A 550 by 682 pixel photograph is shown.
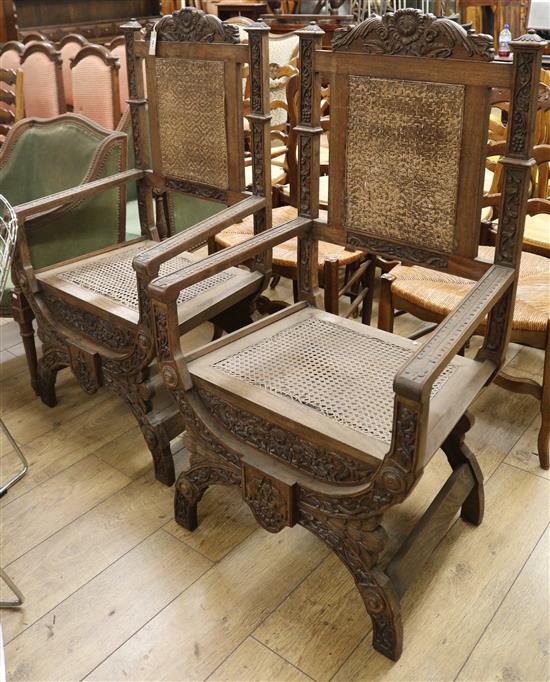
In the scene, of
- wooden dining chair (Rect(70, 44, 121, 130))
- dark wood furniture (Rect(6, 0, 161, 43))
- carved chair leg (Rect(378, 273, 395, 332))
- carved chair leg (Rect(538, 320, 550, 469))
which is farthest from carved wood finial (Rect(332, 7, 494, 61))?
dark wood furniture (Rect(6, 0, 161, 43))

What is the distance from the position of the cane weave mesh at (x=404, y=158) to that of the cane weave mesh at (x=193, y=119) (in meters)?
0.45

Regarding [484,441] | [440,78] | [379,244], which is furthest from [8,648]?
[440,78]

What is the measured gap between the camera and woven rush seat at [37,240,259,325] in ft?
6.04

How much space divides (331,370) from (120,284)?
0.75 m

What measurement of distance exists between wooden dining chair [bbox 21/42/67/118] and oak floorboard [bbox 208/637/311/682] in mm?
2916

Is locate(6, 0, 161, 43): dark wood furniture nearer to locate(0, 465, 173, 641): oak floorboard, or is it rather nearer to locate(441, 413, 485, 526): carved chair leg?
locate(0, 465, 173, 641): oak floorboard

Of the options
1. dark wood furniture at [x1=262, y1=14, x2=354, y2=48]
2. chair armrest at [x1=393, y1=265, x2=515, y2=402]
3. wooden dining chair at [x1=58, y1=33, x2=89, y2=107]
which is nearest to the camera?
chair armrest at [x1=393, y1=265, x2=515, y2=402]

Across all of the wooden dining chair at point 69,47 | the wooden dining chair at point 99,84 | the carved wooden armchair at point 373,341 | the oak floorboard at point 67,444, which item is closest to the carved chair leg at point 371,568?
the carved wooden armchair at point 373,341

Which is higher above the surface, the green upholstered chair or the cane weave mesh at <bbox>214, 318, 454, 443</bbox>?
the green upholstered chair

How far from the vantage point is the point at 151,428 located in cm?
188

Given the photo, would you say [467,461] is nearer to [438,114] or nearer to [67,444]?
[438,114]

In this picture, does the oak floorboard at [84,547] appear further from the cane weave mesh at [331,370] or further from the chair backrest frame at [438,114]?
the chair backrest frame at [438,114]

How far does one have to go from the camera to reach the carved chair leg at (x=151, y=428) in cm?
187

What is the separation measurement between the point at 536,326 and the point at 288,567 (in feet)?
2.85
